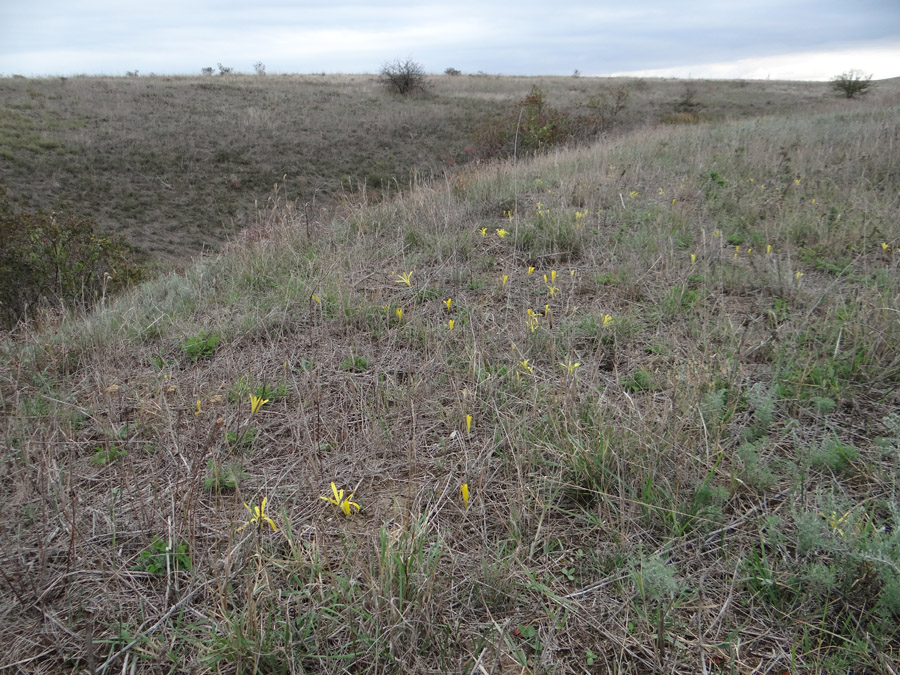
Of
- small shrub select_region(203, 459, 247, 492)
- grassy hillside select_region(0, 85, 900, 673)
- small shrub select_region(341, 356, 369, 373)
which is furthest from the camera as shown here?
small shrub select_region(341, 356, 369, 373)

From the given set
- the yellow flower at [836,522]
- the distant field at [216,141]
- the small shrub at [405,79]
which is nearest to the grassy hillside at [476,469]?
the yellow flower at [836,522]

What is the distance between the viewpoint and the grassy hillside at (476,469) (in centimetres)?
152

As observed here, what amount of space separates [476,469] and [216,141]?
22.0 metres

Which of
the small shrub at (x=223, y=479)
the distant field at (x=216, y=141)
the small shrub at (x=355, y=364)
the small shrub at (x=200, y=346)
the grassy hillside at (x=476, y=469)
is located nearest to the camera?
the grassy hillside at (x=476, y=469)

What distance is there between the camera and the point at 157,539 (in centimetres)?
187

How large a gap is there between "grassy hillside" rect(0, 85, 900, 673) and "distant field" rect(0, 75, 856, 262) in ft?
22.5

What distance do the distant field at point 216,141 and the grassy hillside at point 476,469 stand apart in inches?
270

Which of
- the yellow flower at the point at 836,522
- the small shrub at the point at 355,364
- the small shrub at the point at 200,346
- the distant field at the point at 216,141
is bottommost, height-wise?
the small shrub at the point at 200,346

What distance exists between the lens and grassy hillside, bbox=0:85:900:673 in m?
1.52

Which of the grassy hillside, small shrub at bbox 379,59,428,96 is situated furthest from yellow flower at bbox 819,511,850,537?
small shrub at bbox 379,59,428,96

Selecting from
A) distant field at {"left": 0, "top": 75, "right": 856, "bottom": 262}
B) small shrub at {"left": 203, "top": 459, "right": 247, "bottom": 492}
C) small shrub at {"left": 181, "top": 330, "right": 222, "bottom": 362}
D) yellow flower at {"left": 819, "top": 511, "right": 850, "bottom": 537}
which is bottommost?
small shrub at {"left": 203, "top": 459, "right": 247, "bottom": 492}

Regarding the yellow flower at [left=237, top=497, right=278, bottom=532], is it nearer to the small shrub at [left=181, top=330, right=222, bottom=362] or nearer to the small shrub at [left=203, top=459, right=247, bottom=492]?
the small shrub at [left=203, top=459, right=247, bottom=492]

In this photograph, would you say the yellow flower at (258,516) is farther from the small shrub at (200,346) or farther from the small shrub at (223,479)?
the small shrub at (200,346)

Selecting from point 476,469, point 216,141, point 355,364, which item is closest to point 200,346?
point 355,364
